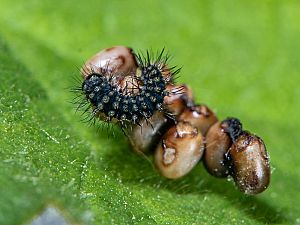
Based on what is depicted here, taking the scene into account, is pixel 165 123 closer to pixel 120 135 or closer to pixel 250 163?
pixel 120 135

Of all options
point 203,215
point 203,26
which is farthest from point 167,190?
point 203,26

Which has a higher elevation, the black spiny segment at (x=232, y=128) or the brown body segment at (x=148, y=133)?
the black spiny segment at (x=232, y=128)

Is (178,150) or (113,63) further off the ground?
(113,63)

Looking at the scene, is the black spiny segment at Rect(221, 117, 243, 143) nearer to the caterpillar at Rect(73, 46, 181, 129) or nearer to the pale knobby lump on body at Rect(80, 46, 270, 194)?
the pale knobby lump on body at Rect(80, 46, 270, 194)

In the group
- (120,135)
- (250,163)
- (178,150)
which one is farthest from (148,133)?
(250,163)

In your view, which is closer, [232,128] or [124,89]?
[124,89]

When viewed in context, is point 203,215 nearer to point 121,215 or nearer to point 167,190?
point 167,190

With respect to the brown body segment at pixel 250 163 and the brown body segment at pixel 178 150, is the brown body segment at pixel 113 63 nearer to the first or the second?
the brown body segment at pixel 178 150

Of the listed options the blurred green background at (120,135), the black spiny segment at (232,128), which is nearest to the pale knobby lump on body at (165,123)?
the black spiny segment at (232,128)
